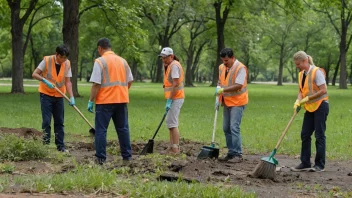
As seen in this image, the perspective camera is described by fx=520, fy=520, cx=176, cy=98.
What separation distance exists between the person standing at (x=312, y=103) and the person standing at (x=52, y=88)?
393cm

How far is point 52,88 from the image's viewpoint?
8906 millimetres

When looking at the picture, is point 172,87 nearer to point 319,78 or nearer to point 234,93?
point 234,93

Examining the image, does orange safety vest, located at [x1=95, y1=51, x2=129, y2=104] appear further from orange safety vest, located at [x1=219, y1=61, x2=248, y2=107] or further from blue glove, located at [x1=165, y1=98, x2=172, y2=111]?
orange safety vest, located at [x1=219, y1=61, x2=248, y2=107]

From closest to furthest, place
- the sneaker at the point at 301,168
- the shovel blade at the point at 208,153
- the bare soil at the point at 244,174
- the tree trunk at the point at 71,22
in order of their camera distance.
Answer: the bare soil at the point at 244,174
the sneaker at the point at 301,168
the shovel blade at the point at 208,153
the tree trunk at the point at 71,22

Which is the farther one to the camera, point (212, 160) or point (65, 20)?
point (65, 20)

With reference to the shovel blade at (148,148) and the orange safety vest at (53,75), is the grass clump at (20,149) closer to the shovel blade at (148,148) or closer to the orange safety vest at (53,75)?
the orange safety vest at (53,75)

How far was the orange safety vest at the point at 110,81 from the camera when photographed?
7.61 meters

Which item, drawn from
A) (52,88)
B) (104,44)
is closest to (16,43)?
(52,88)

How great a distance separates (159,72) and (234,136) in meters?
54.0

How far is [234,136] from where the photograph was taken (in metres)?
8.88

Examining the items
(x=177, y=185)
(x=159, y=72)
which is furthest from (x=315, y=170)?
(x=159, y=72)

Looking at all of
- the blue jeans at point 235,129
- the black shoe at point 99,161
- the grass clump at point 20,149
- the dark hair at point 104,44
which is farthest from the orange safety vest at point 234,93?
the grass clump at point 20,149

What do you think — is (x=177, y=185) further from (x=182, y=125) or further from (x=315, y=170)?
(x=182, y=125)

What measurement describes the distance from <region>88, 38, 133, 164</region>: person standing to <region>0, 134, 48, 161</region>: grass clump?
87cm
